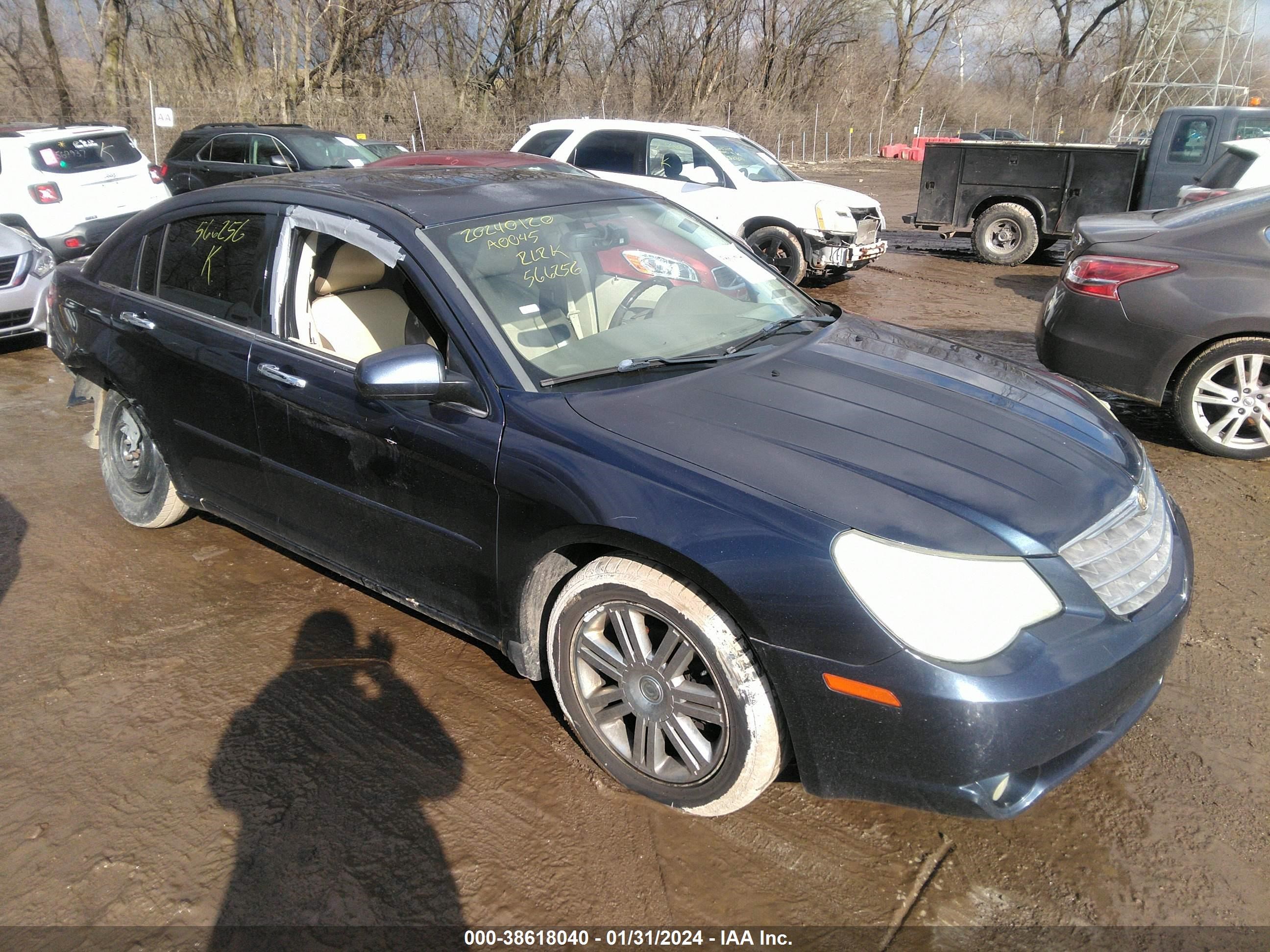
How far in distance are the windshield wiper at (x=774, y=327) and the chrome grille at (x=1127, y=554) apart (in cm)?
128

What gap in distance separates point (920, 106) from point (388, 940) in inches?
2218

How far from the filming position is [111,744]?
3045mm

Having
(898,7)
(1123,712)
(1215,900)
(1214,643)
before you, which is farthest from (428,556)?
(898,7)

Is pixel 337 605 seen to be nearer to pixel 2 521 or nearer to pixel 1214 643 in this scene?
pixel 2 521

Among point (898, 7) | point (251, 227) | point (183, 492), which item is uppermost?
point (898, 7)

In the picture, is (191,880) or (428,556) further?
(428,556)

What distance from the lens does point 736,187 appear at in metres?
10.4

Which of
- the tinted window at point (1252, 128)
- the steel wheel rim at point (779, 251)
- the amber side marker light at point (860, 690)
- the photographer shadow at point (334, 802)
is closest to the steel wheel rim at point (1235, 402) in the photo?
the amber side marker light at point (860, 690)

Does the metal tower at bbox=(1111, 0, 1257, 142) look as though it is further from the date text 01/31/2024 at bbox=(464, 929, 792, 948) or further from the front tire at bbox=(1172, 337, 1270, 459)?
the date text 01/31/2024 at bbox=(464, 929, 792, 948)

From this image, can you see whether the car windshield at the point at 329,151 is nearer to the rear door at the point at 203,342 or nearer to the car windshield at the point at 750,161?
the car windshield at the point at 750,161

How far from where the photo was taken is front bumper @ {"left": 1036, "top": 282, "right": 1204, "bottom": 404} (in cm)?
530

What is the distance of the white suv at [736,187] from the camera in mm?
10234

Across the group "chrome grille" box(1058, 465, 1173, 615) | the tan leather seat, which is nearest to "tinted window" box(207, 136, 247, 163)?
the tan leather seat

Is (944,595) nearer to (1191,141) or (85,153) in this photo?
(85,153)
